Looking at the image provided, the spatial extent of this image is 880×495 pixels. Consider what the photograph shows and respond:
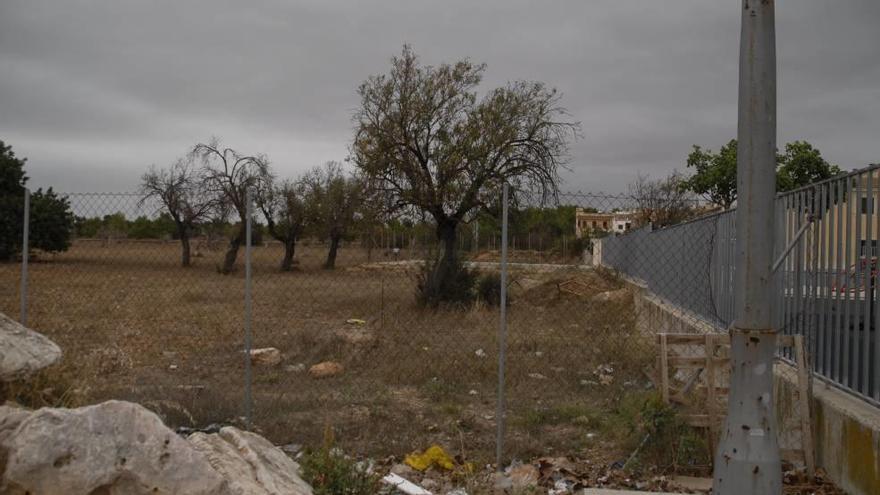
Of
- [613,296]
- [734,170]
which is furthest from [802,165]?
[613,296]

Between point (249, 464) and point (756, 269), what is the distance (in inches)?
114

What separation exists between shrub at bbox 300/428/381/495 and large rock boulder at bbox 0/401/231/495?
939mm

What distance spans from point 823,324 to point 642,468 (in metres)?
1.80

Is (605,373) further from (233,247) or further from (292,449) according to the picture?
(233,247)

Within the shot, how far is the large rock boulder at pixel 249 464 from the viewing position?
12.3 ft

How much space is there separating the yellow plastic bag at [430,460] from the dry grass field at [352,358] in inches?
6.9

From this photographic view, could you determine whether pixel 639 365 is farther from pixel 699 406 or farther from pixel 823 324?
pixel 823 324

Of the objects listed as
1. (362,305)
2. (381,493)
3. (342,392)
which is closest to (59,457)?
(381,493)

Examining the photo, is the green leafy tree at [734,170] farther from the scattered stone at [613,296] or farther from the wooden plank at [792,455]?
the wooden plank at [792,455]

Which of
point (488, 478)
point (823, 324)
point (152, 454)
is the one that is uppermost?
point (823, 324)

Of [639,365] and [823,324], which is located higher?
[823,324]

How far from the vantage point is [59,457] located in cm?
336

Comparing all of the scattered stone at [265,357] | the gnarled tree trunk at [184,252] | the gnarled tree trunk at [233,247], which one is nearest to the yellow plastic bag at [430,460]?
the scattered stone at [265,357]

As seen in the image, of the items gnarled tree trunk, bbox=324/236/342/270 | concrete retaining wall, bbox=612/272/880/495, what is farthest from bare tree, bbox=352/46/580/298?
concrete retaining wall, bbox=612/272/880/495
